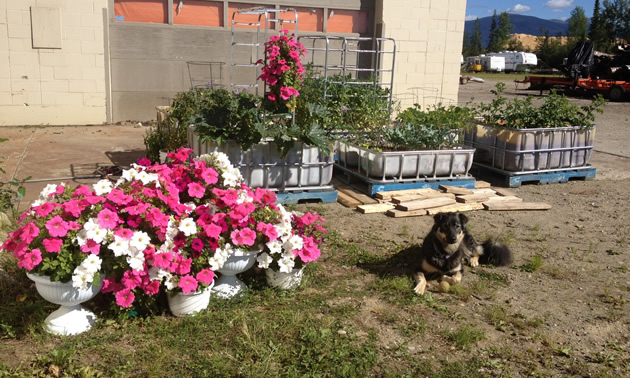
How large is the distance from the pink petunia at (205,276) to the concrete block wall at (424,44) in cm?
1090

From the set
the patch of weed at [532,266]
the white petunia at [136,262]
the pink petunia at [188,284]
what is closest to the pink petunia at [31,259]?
the white petunia at [136,262]

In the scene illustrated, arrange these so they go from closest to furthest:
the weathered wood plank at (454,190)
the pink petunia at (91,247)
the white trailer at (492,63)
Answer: the pink petunia at (91,247) → the weathered wood plank at (454,190) → the white trailer at (492,63)

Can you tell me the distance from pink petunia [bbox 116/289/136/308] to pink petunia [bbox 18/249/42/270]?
21.3 inches

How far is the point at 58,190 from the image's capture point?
14.0 feet

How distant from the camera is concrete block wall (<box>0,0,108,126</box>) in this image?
12414 millimetres

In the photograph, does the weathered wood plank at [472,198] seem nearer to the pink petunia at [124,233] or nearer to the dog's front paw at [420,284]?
the dog's front paw at [420,284]

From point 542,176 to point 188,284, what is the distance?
6756 millimetres

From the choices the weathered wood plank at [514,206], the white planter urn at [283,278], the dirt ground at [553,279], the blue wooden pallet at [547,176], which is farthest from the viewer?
the blue wooden pallet at [547,176]

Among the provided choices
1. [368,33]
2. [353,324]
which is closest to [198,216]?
[353,324]

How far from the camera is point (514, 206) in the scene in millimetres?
7801

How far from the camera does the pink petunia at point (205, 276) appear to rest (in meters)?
4.14

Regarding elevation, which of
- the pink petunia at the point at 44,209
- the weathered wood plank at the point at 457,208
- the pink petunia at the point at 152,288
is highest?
the pink petunia at the point at 44,209

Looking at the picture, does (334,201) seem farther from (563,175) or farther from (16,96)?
(16,96)

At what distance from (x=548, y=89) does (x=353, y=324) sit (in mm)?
28001
